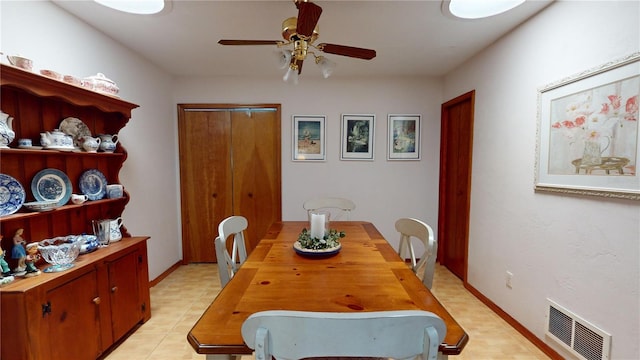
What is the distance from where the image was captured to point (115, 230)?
2002 millimetres

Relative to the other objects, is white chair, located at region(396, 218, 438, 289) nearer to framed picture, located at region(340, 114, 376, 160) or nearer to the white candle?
the white candle

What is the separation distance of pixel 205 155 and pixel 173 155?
375 millimetres

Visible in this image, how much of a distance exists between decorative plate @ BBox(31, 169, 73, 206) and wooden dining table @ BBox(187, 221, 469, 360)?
52.5 inches

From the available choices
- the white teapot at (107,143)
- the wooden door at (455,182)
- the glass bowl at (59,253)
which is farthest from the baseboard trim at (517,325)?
the white teapot at (107,143)

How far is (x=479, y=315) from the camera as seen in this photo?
88.6 inches

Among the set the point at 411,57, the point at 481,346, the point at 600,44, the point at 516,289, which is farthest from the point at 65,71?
the point at 516,289

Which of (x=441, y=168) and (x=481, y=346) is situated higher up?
(x=441, y=168)

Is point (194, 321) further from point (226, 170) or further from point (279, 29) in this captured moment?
point (279, 29)

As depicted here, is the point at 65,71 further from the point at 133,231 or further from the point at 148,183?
the point at 133,231

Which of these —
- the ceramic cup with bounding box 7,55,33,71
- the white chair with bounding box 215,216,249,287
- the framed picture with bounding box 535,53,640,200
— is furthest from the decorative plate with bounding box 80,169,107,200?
the framed picture with bounding box 535,53,640,200

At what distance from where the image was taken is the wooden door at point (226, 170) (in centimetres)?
328

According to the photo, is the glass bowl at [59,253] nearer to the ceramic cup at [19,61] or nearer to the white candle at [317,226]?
the ceramic cup at [19,61]

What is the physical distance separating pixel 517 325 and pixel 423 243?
126 cm

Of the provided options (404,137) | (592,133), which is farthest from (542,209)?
(404,137)
